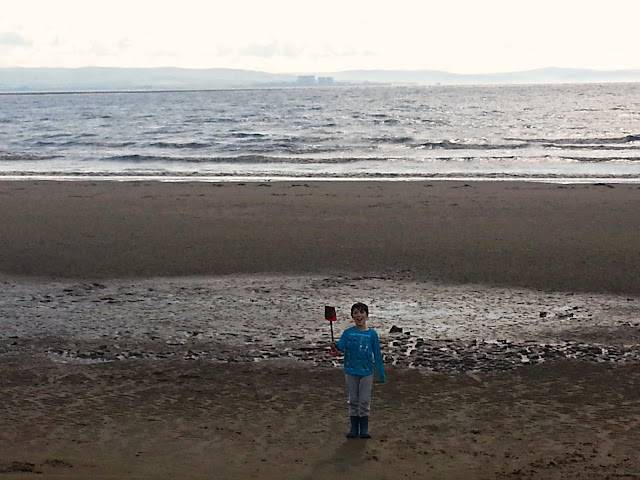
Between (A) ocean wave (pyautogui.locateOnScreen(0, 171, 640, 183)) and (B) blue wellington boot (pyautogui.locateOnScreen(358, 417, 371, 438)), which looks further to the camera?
(A) ocean wave (pyautogui.locateOnScreen(0, 171, 640, 183))

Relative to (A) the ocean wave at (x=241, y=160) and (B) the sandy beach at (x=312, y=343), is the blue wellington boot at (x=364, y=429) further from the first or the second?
(A) the ocean wave at (x=241, y=160)

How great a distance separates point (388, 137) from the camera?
4838 centimetres

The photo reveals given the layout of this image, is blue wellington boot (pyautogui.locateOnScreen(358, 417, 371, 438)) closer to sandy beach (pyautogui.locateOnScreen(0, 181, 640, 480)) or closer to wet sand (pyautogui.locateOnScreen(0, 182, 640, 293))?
sandy beach (pyautogui.locateOnScreen(0, 181, 640, 480))

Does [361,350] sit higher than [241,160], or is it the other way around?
[361,350]

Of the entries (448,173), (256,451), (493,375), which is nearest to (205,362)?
(256,451)

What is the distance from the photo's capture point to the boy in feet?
21.8

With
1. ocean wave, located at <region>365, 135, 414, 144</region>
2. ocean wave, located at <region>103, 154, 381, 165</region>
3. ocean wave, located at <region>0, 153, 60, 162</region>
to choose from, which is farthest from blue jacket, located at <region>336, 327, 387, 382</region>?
ocean wave, located at <region>365, 135, 414, 144</region>

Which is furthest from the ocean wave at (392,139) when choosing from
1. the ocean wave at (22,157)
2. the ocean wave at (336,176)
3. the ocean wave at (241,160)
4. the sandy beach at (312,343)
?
the sandy beach at (312,343)

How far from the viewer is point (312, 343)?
30.1ft

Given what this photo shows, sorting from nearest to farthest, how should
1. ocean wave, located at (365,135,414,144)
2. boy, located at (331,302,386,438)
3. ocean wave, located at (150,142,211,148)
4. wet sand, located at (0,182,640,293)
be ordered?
boy, located at (331,302,386,438), wet sand, located at (0,182,640,293), ocean wave, located at (150,142,211,148), ocean wave, located at (365,135,414,144)

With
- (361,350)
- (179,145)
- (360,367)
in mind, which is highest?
(361,350)

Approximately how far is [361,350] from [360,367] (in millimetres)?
141

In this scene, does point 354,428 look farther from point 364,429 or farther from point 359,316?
point 359,316

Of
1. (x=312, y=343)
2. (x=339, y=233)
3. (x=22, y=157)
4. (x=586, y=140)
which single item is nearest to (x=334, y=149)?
(x=586, y=140)
